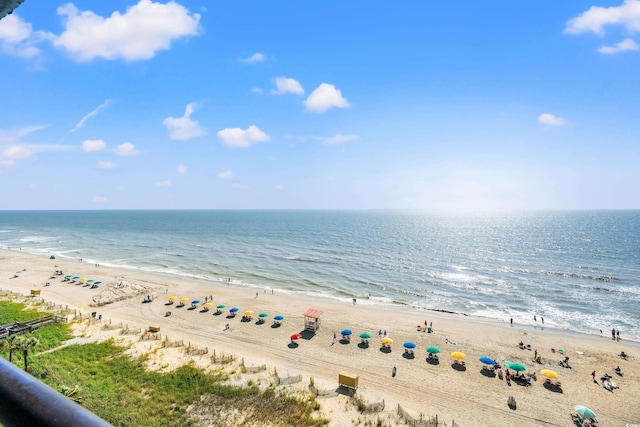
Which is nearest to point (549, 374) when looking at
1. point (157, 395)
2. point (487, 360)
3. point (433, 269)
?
point (487, 360)

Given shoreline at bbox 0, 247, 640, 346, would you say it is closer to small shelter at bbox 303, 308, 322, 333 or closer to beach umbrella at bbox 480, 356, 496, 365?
small shelter at bbox 303, 308, 322, 333

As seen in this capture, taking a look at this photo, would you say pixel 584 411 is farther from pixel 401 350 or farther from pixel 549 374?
pixel 401 350

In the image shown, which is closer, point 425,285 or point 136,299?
point 136,299

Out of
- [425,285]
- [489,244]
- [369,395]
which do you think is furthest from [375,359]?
[489,244]

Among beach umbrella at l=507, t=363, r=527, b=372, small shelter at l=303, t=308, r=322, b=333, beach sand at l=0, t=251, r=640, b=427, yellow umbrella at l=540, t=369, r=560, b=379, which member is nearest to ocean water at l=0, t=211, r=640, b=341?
beach sand at l=0, t=251, r=640, b=427

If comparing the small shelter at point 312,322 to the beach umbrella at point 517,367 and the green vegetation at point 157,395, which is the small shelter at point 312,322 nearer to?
the green vegetation at point 157,395

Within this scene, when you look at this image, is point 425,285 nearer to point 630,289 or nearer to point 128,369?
point 630,289

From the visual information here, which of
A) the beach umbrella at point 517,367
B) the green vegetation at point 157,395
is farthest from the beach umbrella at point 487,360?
the green vegetation at point 157,395
